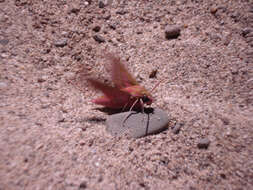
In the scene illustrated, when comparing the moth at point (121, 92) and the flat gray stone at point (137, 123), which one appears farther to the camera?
the moth at point (121, 92)

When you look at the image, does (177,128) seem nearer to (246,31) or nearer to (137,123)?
(137,123)

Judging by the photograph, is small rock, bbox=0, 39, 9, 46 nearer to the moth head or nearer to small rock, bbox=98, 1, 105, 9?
small rock, bbox=98, 1, 105, 9

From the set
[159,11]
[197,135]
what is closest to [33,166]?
[197,135]

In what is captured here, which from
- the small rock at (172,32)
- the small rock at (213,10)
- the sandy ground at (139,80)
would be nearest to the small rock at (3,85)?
the sandy ground at (139,80)

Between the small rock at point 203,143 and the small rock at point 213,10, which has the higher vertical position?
the small rock at point 213,10

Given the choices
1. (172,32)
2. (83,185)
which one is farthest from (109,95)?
(172,32)

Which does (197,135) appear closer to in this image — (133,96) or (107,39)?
(133,96)

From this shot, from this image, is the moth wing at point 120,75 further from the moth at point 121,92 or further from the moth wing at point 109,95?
the moth wing at point 109,95
